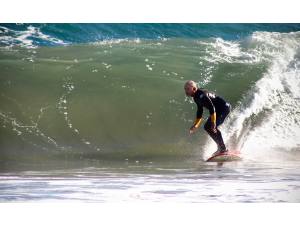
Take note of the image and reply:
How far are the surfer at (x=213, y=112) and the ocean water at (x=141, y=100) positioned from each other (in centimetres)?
5

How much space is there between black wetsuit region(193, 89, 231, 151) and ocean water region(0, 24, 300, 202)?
0.05 m

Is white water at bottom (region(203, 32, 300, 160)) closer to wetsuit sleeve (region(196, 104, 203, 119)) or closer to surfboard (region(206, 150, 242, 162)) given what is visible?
surfboard (region(206, 150, 242, 162))

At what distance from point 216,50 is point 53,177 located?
5.09 ft

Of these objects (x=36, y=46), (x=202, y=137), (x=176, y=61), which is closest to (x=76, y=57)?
(x=36, y=46)

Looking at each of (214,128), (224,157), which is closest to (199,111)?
(214,128)

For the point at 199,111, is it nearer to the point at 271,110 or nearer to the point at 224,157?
the point at 224,157

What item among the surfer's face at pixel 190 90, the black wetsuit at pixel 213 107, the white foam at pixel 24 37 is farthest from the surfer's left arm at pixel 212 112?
the white foam at pixel 24 37

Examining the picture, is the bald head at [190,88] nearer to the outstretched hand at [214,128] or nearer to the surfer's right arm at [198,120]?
the surfer's right arm at [198,120]

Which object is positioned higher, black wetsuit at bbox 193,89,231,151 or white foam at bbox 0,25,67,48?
white foam at bbox 0,25,67,48

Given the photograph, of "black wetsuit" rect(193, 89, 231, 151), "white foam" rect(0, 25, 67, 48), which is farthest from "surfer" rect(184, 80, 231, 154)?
"white foam" rect(0, 25, 67, 48)

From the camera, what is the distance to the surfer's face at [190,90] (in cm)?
557

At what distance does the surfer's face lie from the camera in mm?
5570

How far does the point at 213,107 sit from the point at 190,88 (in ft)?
0.77
